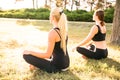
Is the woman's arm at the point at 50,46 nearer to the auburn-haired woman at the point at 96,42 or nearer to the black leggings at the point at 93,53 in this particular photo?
the auburn-haired woman at the point at 96,42

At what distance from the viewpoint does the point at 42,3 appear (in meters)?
32.2

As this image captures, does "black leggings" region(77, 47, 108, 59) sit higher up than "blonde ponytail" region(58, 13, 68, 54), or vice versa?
"blonde ponytail" region(58, 13, 68, 54)

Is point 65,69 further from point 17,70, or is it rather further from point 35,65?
point 17,70

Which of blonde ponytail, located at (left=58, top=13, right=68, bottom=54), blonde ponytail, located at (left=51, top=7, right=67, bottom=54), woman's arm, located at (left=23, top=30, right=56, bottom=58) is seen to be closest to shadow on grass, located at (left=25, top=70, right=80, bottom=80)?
woman's arm, located at (left=23, top=30, right=56, bottom=58)

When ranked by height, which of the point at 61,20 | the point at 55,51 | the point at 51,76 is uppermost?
the point at 61,20

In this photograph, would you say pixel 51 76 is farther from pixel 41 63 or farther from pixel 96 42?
pixel 96 42

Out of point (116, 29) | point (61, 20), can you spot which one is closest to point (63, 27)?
point (61, 20)

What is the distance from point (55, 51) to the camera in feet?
19.8

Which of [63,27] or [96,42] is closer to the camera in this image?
[63,27]

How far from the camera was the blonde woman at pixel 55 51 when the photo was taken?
5801mm

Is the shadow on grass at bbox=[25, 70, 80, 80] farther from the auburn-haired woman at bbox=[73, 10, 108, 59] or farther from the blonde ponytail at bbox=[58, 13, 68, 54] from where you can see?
the auburn-haired woman at bbox=[73, 10, 108, 59]

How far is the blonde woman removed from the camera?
5801 mm

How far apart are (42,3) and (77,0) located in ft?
16.6

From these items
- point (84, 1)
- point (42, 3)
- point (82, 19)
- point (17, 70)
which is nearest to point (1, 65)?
point (17, 70)
